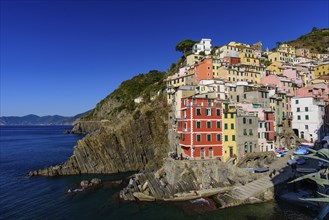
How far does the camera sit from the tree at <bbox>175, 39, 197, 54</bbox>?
103738mm

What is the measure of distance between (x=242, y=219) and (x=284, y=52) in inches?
3427

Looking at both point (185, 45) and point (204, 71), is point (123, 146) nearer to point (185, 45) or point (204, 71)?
point (204, 71)

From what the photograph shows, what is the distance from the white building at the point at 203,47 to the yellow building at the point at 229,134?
57.1 meters

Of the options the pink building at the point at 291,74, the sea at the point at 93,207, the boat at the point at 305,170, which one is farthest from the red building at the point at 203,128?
the pink building at the point at 291,74

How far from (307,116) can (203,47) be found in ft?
176

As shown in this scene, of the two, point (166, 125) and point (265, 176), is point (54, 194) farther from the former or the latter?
point (265, 176)

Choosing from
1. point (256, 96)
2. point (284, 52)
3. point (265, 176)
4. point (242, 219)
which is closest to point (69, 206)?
point (242, 219)

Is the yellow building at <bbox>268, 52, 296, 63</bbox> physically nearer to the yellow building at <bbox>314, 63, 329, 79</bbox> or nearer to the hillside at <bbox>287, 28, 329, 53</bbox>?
the yellow building at <bbox>314, 63, 329, 79</bbox>

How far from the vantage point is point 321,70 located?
90.5 metres

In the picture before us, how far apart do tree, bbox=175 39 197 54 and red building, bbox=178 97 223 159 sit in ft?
217

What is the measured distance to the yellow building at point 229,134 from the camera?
44.1m

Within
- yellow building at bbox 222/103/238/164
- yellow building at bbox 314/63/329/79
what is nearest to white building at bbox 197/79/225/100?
yellow building at bbox 222/103/238/164

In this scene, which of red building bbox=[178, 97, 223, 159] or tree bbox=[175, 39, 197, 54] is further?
tree bbox=[175, 39, 197, 54]

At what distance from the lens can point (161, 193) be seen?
37.3m
